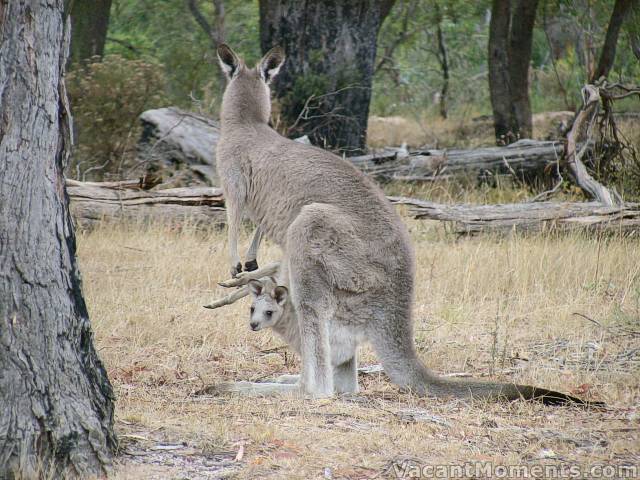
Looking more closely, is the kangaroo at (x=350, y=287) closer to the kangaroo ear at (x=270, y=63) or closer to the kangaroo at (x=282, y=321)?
the kangaroo at (x=282, y=321)

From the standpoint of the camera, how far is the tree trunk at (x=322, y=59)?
12680 mm

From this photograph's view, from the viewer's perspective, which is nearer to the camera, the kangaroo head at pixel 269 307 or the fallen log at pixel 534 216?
the kangaroo head at pixel 269 307

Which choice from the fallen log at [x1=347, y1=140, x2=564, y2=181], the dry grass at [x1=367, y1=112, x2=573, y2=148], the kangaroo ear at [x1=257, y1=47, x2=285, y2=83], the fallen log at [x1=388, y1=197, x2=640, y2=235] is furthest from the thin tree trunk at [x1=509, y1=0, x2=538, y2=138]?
the kangaroo ear at [x1=257, y1=47, x2=285, y2=83]

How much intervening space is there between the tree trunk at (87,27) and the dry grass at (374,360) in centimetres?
509

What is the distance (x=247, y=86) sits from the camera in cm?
725

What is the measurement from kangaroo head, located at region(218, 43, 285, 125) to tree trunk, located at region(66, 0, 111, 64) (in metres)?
6.75

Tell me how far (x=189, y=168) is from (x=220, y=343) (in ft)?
14.4

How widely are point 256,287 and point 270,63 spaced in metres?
2.20

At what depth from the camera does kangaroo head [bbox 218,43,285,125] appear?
7.14 meters

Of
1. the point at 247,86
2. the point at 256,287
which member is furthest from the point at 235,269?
the point at 247,86

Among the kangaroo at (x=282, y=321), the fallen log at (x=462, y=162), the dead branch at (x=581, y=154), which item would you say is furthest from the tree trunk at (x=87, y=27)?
the kangaroo at (x=282, y=321)

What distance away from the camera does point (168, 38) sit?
70.3 feet

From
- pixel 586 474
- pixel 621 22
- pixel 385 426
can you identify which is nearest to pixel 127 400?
pixel 385 426

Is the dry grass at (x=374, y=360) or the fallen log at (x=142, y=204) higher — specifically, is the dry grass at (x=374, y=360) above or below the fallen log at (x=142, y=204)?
below
